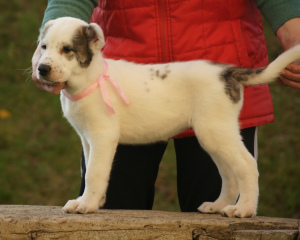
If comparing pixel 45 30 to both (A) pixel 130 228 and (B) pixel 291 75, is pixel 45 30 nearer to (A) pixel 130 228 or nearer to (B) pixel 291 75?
(A) pixel 130 228

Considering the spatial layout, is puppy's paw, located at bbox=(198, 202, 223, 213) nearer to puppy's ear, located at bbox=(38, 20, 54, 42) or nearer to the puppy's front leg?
the puppy's front leg

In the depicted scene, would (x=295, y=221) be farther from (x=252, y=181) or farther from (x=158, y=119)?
(x=158, y=119)

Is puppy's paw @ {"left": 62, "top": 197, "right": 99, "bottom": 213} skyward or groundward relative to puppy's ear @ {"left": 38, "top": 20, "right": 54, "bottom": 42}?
groundward

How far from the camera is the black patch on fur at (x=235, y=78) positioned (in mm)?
3357

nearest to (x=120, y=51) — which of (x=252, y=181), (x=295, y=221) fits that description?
(x=252, y=181)

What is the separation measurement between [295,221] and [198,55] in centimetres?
119

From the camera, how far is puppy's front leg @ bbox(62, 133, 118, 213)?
3301mm

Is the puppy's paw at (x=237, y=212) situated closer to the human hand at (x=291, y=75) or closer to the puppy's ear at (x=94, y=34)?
the human hand at (x=291, y=75)

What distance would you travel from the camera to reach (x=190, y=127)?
11.7 feet

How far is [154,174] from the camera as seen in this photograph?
397 cm

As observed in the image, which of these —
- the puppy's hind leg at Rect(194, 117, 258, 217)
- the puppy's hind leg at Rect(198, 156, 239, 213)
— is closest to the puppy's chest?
the puppy's hind leg at Rect(194, 117, 258, 217)

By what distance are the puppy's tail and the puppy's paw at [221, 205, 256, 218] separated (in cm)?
73

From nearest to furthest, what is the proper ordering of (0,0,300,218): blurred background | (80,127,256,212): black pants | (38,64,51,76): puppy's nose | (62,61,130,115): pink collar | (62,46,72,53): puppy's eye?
1. (38,64,51,76): puppy's nose
2. (62,46,72,53): puppy's eye
3. (62,61,130,115): pink collar
4. (80,127,256,212): black pants
5. (0,0,300,218): blurred background

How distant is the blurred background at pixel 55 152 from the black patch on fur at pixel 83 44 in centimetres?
404
